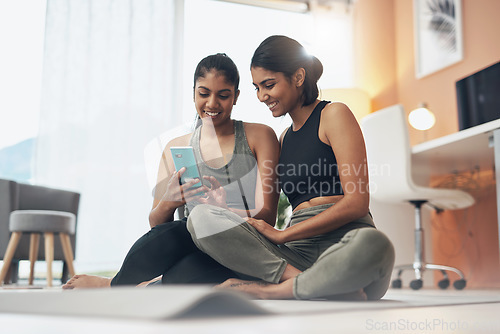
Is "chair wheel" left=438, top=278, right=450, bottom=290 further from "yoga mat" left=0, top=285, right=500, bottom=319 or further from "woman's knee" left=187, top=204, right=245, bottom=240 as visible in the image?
"yoga mat" left=0, top=285, right=500, bottom=319

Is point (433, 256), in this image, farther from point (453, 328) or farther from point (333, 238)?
point (453, 328)

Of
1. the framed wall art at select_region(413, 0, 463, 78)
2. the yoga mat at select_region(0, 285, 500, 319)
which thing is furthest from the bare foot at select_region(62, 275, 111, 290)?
the framed wall art at select_region(413, 0, 463, 78)

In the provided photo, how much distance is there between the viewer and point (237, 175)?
4.00 feet

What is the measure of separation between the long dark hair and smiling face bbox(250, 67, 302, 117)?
1 cm

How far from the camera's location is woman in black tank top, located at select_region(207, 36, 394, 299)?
1011 mm

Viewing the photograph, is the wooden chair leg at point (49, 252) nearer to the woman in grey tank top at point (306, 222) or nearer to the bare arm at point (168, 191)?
the bare arm at point (168, 191)

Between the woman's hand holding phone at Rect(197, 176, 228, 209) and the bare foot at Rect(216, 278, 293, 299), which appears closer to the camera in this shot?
the bare foot at Rect(216, 278, 293, 299)

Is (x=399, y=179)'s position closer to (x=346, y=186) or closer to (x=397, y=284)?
(x=397, y=284)

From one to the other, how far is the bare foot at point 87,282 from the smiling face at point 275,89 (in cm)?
58

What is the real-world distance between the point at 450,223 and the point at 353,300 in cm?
247

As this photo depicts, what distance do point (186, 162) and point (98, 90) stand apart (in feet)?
8.85

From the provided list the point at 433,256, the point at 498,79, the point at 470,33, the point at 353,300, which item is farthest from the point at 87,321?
the point at 470,33

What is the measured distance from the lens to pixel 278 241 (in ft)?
3.69

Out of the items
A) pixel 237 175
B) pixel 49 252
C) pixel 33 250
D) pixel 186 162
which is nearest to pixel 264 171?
pixel 237 175
